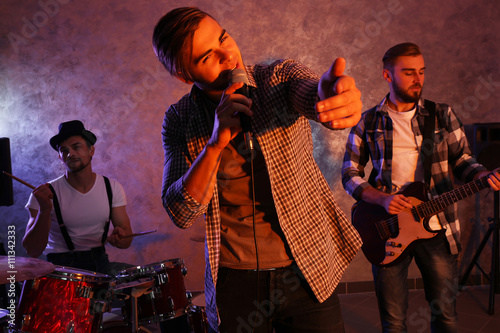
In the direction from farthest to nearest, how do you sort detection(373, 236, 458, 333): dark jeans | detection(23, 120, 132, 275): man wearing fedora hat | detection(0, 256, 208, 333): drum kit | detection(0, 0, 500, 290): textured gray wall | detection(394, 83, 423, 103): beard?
detection(0, 0, 500, 290): textured gray wall
detection(23, 120, 132, 275): man wearing fedora hat
detection(394, 83, 423, 103): beard
detection(373, 236, 458, 333): dark jeans
detection(0, 256, 208, 333): drum kit

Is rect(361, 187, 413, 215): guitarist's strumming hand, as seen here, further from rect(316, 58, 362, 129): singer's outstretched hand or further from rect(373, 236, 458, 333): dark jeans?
rect(316, 58, 362, 129): singer's outstretched hand

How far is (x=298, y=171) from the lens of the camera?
1.29 meters

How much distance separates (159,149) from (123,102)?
639 mm

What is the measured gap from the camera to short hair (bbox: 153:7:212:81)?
1191 millimetres

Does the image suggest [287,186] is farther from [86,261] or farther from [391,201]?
[86,261]

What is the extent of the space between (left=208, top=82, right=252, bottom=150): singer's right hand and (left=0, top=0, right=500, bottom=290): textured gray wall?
10.3 feet

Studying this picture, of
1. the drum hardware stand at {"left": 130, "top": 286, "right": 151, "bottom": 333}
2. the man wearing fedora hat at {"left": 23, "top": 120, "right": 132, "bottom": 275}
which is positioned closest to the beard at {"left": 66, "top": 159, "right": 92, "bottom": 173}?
the man wearing fedora hat at {"left": 23, "top": 120, "right": 132, "bottom": 275}

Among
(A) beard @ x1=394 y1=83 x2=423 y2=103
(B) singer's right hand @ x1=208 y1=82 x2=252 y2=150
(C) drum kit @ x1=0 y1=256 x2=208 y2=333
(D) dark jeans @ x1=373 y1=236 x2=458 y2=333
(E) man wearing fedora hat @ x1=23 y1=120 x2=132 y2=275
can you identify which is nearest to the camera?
(B) singer's right hand @ x1=208 y1=82 x2=252 y2=150

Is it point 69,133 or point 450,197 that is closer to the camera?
point 450,197

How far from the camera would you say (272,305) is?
1.26 m

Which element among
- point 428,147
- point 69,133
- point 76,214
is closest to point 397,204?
point 428,147

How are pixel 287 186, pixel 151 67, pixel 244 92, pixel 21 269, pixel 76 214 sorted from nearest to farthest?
pixel 244 92
pixel 287 186
pixel 21 269
pixel 76 214
pixel 151 67

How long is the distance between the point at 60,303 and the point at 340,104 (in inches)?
81.3

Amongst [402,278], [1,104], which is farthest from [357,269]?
[1,104]
